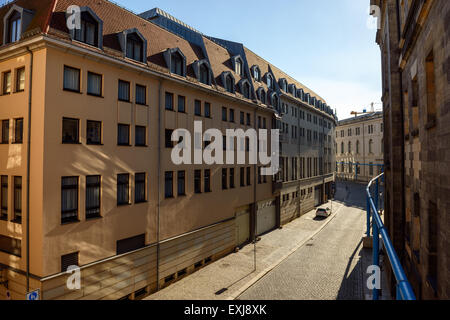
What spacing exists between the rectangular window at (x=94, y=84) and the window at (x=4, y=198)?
635 centimetres

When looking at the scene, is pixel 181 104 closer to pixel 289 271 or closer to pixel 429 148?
pixel 289 271

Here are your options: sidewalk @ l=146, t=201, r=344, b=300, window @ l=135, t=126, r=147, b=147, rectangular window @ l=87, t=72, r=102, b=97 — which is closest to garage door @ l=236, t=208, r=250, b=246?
sidewalk @ l=146, t=201, r=344, b=300

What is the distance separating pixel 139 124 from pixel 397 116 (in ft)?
48.8

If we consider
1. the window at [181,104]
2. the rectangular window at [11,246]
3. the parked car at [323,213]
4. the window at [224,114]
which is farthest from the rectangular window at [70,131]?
the parked car at [323,213]

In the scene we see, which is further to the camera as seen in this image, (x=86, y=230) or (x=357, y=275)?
(x=357, y=275)

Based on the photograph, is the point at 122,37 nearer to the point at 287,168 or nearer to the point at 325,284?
the point at 325,284

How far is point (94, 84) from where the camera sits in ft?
A: 52.6

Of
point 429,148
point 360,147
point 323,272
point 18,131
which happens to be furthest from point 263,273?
point 360,147

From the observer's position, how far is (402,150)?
1554cm

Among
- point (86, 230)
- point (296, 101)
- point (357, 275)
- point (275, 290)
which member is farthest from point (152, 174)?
point (296, 101)

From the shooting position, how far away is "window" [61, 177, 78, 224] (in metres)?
14.5

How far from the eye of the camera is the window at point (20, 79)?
15.0 metres

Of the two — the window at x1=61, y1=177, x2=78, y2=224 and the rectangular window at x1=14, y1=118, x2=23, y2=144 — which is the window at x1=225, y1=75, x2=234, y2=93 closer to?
the window at x1=61, y1=177, x2=78, y2=224

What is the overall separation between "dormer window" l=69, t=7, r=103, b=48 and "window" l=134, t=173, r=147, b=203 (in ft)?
25.6
